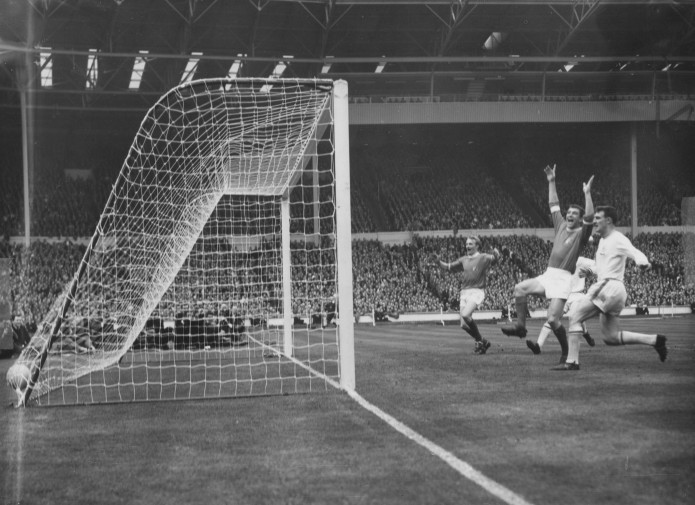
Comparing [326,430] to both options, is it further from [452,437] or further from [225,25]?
[225,25]

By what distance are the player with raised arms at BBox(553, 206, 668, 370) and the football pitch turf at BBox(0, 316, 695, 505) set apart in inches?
19.2

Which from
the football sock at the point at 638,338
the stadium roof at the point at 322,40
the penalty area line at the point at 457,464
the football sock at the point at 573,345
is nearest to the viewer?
the penalty area line at the point at 457,464

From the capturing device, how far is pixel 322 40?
37.2 meters

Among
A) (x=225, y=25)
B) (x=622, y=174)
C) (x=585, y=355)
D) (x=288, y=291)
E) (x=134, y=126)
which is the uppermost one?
(x=225, y=25)

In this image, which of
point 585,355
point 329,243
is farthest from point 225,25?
point 585,355

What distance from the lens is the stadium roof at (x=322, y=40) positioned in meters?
33.9

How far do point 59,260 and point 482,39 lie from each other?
2158cm

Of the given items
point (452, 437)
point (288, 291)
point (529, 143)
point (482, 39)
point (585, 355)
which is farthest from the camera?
point (529, 143)

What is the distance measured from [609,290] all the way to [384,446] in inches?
191

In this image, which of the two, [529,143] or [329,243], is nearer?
[329,243]

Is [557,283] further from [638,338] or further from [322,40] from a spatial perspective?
[322,40]

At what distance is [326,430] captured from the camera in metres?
6.73

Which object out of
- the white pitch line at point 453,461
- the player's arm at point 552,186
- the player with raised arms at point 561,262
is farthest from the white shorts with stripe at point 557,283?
the white pitch line at point 453,461

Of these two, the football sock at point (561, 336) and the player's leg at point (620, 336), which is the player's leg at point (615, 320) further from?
the football sock at point (561, 336)
